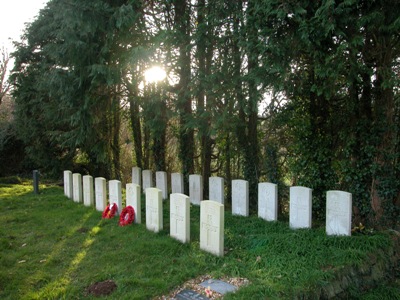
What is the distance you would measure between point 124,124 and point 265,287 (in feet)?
38.9

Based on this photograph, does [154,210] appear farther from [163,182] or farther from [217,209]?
[163,182]

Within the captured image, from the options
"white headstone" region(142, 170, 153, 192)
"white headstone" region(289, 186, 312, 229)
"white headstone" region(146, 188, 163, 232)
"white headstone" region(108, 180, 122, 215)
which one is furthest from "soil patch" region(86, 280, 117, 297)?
"white headstone" region(142, 170, 153, 192)

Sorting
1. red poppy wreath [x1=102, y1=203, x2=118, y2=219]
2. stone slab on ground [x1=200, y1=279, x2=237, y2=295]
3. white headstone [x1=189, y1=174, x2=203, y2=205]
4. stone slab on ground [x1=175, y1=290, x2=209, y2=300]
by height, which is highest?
white headstone [x1=189, y1=174, x2=203, y2=205]

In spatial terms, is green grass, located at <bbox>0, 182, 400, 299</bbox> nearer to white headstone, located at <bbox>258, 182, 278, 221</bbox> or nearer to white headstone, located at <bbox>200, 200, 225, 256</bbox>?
white headstone, located at <bbox>200, 200, 225, 256</bbox>

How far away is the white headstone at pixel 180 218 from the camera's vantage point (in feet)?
18.7

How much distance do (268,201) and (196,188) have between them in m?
2.38

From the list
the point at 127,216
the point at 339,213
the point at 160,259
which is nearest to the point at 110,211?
the point at 127,216

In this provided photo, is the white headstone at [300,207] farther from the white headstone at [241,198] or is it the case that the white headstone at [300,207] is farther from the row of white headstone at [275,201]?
the white headstone at [241,198]

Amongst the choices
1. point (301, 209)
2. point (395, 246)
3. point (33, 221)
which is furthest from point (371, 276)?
point (33, 221)

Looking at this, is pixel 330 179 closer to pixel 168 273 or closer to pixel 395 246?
pixel 395 246

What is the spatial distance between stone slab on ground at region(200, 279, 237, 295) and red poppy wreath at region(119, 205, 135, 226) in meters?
3.09

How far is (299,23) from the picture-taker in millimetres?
4984

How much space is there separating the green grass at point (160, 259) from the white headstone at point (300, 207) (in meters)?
0.28

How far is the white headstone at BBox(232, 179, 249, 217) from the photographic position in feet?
24.8
